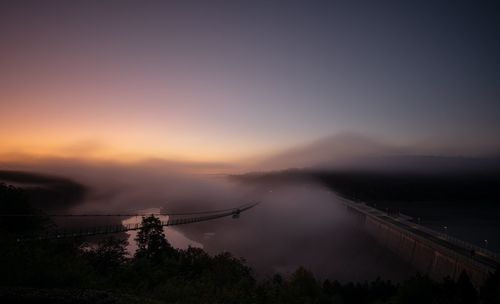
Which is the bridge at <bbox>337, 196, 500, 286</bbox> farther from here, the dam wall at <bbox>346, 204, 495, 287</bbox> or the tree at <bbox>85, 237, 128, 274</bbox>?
the tree at <bbox>85, 237, 128, 274</bbox>

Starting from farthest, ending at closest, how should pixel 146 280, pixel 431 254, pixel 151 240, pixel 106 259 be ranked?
pixel 431 254, pixel 151 240, pixel 106 259, pixel 146 280

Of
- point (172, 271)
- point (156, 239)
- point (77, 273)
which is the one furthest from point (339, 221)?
point (77, 273)

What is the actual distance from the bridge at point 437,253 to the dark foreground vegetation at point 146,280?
10.4m

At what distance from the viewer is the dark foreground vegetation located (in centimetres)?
1723

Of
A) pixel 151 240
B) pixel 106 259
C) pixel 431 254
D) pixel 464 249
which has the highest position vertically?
pixel 106 259

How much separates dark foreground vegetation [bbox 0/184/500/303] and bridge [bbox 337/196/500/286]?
1043cm

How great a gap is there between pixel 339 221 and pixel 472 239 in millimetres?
40458

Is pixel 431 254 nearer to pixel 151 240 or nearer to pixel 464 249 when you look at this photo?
pixel 464 249

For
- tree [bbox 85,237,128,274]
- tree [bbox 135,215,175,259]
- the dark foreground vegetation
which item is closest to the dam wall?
the dark foreground vegetation

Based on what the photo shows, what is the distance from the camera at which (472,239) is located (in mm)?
95562

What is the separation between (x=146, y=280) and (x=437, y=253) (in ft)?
Result: 167

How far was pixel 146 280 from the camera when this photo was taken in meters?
26.2

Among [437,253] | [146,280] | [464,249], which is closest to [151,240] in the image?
[146,280]

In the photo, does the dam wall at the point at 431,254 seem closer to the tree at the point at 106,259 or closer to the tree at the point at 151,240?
the tree at the point at 151,240
